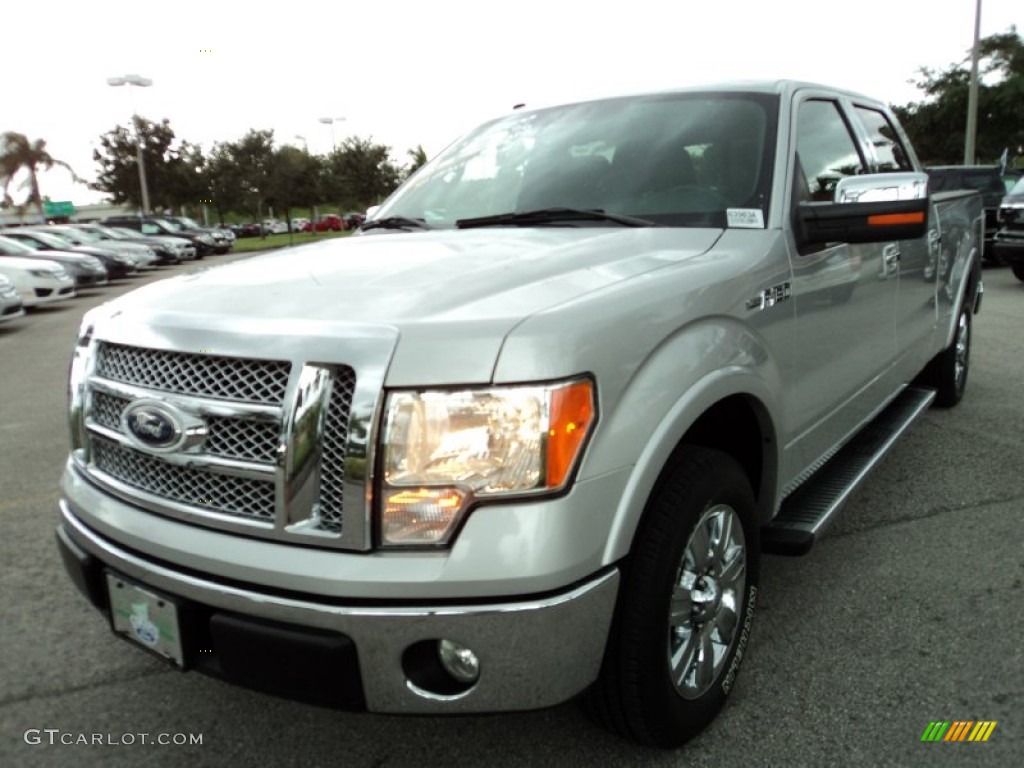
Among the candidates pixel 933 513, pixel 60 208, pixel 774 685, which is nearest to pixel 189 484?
pixel 774 685

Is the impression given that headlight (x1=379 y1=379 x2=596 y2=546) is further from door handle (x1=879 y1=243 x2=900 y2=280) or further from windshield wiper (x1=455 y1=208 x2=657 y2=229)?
door handle (x1=879 y1=243 x2=900 y2=280)

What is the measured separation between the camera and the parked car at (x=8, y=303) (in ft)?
38.0

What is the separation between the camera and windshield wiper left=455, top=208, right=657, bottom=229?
9.02 ft

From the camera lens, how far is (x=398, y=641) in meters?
1.72

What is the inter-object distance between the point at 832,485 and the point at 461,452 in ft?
6.26

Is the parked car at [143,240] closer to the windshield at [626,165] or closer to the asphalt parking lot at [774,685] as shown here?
the asphalt parking lot at [774,685]

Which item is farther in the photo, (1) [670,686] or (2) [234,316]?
(1) [670,686]

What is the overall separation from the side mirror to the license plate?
2.08 metres

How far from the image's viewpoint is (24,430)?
5.93m

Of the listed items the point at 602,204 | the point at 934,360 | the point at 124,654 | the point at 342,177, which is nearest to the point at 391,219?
the point at 602,204

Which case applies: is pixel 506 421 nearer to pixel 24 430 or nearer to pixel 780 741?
pixel 780 741

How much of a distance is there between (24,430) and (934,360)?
19.7ft

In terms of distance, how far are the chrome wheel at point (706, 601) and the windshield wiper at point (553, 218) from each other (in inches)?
39.6
